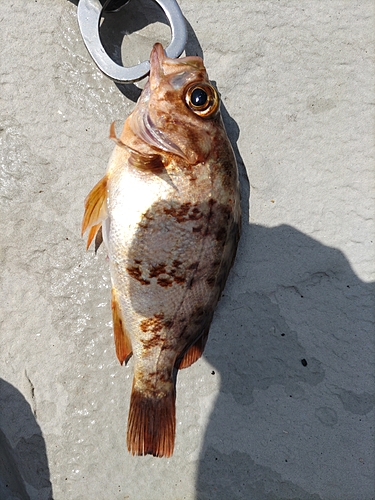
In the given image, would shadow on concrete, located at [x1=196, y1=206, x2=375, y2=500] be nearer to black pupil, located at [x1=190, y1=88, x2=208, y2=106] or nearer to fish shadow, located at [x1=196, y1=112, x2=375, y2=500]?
fish shadow, located at [x1=196, y1=112, x2=375, y2=500]

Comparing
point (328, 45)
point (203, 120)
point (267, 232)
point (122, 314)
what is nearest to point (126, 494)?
point (122, 314)

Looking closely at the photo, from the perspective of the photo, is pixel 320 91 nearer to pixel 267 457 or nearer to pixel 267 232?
pixel 267 232

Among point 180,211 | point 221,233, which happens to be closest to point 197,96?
point 180,211

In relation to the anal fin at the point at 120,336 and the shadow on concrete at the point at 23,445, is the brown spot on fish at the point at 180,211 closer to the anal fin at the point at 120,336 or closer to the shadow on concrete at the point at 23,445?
the anal fin at the point at 120,336

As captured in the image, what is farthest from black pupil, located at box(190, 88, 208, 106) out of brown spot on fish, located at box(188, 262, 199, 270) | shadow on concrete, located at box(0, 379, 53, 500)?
shadow on concrete, located at box(0, 379, 53, 500)

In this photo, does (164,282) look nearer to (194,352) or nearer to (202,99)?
(194,352)

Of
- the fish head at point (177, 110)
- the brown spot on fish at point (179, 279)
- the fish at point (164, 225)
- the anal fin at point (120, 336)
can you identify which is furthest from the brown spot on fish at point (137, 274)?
the fish head at point (177, 110)
